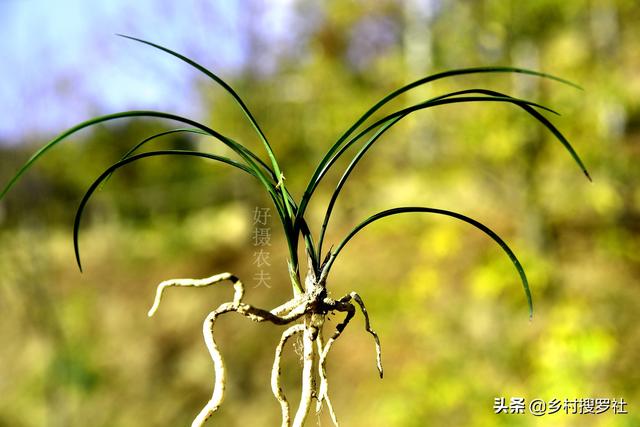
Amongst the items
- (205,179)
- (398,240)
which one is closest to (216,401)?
(398,240)

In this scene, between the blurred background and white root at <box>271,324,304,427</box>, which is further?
the blurred background

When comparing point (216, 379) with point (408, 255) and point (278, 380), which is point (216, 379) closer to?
point (278, 380)

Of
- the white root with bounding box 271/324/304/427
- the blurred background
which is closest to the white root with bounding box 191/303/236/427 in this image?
the white root with bounding box 271/324/304/427

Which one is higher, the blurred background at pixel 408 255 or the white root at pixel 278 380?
the blurred background at pixel 408 255

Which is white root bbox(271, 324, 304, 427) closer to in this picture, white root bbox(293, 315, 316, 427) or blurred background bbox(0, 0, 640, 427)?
white root bbox(293, 315, 316, 427)

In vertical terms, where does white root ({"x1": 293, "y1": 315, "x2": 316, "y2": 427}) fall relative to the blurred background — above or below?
below

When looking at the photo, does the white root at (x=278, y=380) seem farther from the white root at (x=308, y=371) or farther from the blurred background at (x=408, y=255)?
the blurred background at (x=408, y=255)

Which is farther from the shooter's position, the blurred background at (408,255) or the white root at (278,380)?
the blurred background at (408,255)

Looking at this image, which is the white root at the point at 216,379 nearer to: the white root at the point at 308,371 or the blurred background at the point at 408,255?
the white root at the point at 308,371

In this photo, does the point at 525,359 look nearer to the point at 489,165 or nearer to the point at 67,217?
the point at 489,165

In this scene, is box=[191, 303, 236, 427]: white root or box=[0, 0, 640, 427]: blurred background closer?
box=[191, 303, 236, 427]: white root

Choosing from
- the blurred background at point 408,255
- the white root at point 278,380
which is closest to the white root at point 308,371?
the white root at point 278,380
